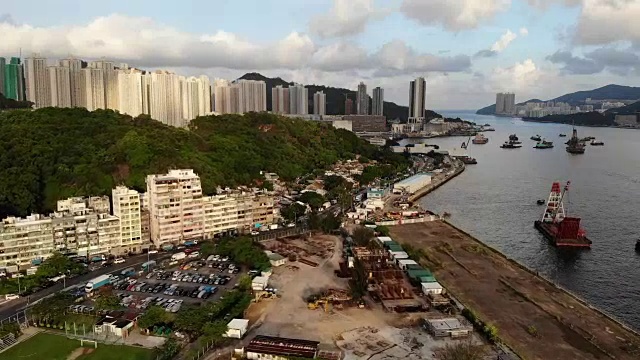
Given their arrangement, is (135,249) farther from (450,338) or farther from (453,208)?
(453,208)

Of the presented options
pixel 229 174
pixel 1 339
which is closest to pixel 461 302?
pixel 1 339

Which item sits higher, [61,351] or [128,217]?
[128,217]

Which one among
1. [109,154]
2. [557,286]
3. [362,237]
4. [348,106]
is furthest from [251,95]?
[557,286]

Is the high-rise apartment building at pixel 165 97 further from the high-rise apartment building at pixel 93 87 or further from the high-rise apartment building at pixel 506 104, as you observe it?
the high-rise apartment building at pixel 506 104

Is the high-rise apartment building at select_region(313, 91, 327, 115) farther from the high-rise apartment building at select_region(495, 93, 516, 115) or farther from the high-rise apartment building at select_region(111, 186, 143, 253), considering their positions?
the high-rise apartment building at select_region(495, 93, 516, 115)

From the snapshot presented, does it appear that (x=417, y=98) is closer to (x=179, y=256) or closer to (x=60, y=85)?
(x=60, y=85)

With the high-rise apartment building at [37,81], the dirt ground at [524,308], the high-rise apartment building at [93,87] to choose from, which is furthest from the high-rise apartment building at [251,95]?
the dirt ground at [524,308]

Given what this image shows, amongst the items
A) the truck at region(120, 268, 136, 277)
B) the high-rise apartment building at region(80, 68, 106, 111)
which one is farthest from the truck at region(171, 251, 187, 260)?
the high-rise apartment building at region(80, 68, 106, 111)
